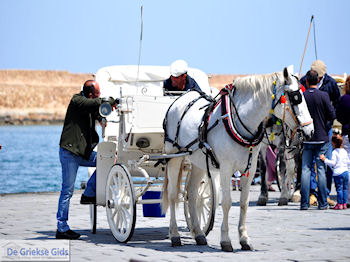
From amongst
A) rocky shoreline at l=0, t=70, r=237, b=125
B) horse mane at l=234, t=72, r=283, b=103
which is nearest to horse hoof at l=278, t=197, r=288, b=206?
horse mane at l=234, t=72, r=283, b=103

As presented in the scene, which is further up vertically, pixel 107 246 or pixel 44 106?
pixel 44 106

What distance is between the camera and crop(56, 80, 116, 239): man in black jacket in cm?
1051

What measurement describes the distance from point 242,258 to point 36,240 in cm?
272

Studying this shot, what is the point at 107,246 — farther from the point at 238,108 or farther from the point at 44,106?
the point at 44,106

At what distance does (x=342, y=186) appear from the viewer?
43.9 ft

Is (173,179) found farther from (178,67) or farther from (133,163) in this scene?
(178,67)

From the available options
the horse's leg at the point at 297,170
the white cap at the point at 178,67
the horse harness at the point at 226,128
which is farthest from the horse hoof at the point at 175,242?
the horse's leg at the point at 297,170

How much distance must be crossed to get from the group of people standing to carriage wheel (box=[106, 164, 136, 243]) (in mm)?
3833

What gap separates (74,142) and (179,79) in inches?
67.2

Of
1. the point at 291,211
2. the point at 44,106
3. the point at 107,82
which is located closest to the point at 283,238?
the point at 291,211

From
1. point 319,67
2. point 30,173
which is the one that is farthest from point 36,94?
point 319,67

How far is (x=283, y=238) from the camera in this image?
10242mm

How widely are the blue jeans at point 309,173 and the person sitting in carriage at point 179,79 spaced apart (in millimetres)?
2857

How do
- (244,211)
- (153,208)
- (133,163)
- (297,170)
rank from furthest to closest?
(297,170), (153,208), (133,163), (244,211)
